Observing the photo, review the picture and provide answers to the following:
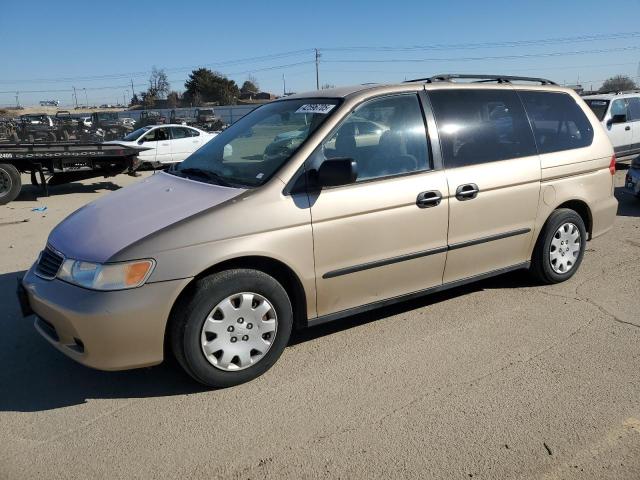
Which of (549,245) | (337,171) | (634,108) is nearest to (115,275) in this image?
(337,171)

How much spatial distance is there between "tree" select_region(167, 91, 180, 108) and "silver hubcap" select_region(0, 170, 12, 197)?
233ft

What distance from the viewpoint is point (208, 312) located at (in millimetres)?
3004

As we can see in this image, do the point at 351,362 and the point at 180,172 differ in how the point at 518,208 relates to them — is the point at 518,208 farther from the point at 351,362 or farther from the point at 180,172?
the point at 180,172

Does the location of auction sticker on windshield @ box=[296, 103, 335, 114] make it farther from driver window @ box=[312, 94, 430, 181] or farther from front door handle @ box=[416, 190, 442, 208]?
front door handle @ box=[416, 190, 442, 208]

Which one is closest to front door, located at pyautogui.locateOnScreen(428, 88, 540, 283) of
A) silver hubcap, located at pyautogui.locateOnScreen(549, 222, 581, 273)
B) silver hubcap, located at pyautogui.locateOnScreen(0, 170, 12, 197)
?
silver hubcap, located at pyautogui.locateOnScreen(549, 222, 581, 273)

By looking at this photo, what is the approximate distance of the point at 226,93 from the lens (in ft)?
260

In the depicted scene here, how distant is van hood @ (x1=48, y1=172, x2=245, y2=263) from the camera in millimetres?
2982

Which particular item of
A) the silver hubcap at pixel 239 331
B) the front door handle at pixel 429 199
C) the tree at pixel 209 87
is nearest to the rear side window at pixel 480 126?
the front door handle at pixel 429 199

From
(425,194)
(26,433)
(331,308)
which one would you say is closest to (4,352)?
(26,433)

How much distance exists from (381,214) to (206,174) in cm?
130

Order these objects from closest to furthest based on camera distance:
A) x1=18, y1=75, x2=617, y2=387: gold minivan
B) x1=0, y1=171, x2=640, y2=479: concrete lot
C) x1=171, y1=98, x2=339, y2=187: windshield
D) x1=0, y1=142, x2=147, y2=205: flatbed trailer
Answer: x1=0, y1=171, x2=640, y2=479: concrete lot < x1=18, y1=75, x2=617, y2=387: gold minivan < x1=171, y1=98, x2=339, y2=187: windshield < x1=0, y1=142, x2=147, y2=205: flatbed trailer

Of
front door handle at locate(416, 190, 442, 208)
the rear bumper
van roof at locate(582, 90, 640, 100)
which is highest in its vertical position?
van roof at locate(582, 90, 640, 100)

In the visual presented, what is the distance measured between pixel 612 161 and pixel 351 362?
3308mm

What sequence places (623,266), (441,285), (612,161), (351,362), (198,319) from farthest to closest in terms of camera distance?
(623,266) < (612,161) < (441,285) < (351,362) < (198,319)
